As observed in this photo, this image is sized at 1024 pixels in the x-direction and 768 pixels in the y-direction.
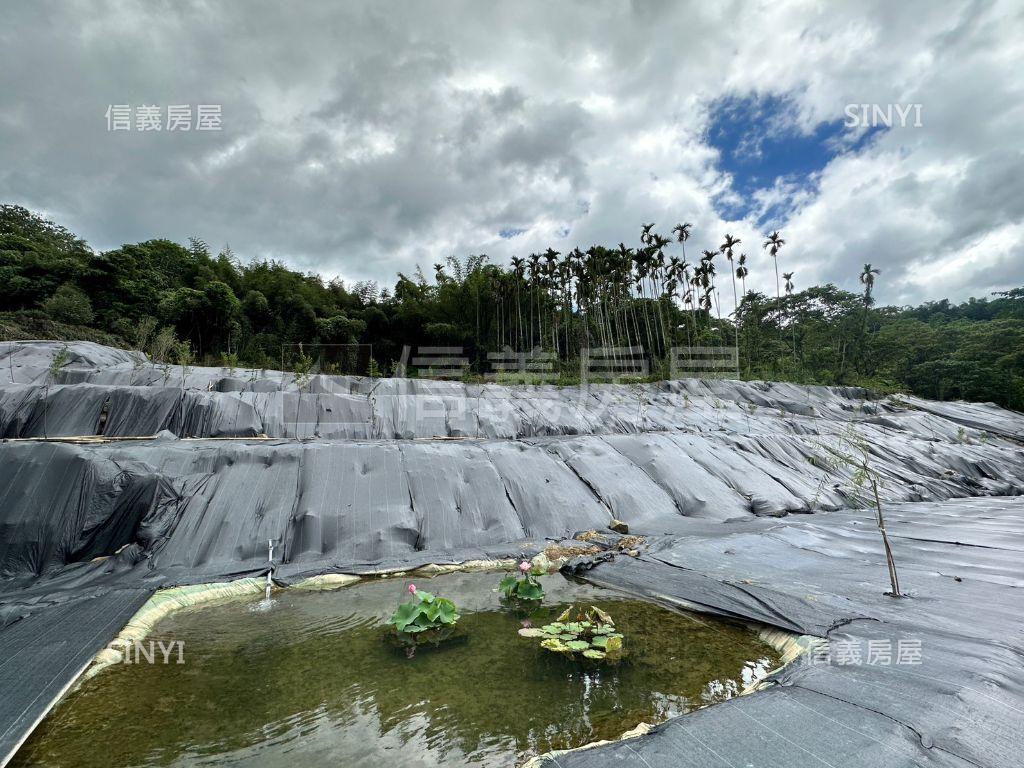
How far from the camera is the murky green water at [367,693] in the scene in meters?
1.91

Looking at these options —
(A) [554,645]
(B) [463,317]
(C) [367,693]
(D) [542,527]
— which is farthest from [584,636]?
(B) [463,317]

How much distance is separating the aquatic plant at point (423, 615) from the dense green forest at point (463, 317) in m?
11.2

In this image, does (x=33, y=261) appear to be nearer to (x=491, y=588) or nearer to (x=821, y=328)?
(x=491, y=588)

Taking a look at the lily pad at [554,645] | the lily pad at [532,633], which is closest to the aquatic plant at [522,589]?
the lily pad at [532,633]

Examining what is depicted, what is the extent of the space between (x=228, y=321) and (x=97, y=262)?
5.75 m

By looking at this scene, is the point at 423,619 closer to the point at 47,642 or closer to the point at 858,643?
the point at 47,642

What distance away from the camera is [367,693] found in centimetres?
235

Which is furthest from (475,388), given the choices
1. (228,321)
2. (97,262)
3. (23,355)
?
(97,262)

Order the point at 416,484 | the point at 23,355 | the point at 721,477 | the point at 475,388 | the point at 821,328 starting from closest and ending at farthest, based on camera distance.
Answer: the point at 416,484
the point at 721,477
the point at 23,355
the point at 475,388
the point at 821,328

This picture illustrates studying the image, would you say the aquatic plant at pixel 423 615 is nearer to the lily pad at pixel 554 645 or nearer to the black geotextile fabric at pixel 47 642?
the lily pad at pixel 554 645

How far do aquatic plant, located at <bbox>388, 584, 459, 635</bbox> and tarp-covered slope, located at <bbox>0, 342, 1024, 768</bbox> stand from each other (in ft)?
4.53

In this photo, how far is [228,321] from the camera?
16.9 meters

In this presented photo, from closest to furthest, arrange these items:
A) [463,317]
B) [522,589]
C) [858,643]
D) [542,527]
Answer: [858,643] < [522,589] < [542,527] < [463,317]

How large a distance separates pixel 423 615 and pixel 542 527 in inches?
97.0
